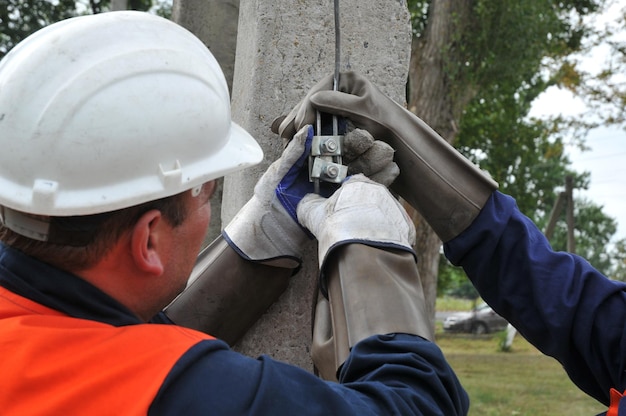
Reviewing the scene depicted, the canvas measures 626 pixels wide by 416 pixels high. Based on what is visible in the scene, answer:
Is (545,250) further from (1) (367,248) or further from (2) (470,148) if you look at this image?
(2) (470,148)

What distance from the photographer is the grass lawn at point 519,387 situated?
30.7ft

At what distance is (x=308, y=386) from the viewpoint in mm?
1260

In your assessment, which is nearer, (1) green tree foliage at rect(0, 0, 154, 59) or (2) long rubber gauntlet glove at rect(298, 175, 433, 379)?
(2) long rubber gauntlet glove at rect(298, 175, 433, 379)

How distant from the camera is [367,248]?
1.62m

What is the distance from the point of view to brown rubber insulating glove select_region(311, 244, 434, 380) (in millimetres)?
1521

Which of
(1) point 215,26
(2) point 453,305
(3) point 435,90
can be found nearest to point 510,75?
(3) point 435,90

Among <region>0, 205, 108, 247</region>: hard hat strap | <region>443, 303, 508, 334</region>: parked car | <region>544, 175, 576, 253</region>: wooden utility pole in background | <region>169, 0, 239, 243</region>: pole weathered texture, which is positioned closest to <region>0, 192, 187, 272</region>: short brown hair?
<region>0, 205, 108, 247</region>: hard hat strap

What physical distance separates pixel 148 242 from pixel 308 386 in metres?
0.38

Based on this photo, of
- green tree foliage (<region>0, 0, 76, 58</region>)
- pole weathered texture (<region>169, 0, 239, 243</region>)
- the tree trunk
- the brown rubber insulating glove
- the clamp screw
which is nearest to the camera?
the brown rubber insulating glove

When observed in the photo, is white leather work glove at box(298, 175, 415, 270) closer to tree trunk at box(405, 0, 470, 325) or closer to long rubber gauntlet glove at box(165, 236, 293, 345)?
long rubber gauntlet glove at box(165, 236, 293, 345)

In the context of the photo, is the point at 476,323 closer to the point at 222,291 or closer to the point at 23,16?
the point at 23,16

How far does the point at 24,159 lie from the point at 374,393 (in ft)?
2.33

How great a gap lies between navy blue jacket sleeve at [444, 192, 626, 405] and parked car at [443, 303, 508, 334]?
26.8 metres

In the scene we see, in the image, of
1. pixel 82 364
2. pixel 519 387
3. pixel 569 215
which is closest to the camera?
pixel 82 364
